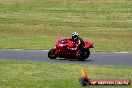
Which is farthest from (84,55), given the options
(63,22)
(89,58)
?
(63,22)

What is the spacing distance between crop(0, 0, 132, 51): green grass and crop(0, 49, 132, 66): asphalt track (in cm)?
263

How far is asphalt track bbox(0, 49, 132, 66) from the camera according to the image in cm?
2419

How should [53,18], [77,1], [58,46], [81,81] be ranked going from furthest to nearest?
1. [77,1]
2. [53,18]
3. [58,46]
4. [81,81]

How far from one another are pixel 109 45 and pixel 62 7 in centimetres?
2308

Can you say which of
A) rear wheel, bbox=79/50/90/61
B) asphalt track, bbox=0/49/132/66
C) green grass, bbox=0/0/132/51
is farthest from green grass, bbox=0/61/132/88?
green grass, bbox=0/0/132/51

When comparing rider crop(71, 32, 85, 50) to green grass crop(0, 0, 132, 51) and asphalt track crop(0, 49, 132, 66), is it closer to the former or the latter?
asphalt track crop(0, 49, 132, 66)

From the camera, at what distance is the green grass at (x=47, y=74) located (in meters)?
15.4

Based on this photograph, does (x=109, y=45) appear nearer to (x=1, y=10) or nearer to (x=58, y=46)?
(x=58, y=46)

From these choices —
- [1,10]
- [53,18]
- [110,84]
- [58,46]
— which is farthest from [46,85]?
[1,10]

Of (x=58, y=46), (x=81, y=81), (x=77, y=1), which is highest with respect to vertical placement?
(x=81, y=81)

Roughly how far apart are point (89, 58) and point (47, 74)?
8.31m

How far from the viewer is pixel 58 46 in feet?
82.6

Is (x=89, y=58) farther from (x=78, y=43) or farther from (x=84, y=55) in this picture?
(x=78, y=43)

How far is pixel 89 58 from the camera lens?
25.9m
